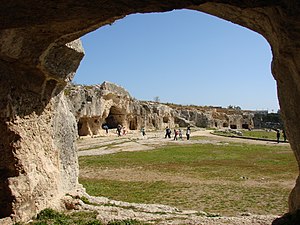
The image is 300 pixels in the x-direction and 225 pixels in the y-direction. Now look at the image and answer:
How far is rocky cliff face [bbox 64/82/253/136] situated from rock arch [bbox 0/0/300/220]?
9.38 m

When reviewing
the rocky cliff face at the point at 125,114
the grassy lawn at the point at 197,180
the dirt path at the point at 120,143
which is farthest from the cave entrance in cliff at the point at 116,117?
the grassy lawn at the point at 197,180

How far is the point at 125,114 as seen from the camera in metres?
48.3

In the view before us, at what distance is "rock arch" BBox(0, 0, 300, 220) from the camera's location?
16.1 ft

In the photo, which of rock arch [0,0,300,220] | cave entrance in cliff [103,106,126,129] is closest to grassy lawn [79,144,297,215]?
rock arch [0,0,300,220]

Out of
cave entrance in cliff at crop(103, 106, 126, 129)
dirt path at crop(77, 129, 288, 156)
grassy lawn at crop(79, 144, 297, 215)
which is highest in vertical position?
cave entrance in cliff at crop(103, 106, 126, 129)

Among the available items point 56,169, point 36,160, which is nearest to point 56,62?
point 36,160

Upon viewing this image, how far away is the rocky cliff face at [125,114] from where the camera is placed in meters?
34.7

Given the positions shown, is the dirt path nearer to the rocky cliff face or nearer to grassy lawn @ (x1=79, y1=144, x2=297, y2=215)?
the rocky cliff face

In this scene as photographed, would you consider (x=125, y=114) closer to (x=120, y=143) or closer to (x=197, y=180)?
(x=120, y=143)

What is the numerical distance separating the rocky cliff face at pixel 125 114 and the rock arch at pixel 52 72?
30.8 feet

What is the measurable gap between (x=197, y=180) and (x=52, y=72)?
9.30 metres

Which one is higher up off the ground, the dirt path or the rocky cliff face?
the rocky cliff face

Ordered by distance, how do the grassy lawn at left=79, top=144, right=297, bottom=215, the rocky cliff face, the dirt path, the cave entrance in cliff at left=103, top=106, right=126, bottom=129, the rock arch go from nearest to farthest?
the rock arch
the grassy lawn at left=79, top=144, right=297, bottom=215
the dirt path
the rocky cliff face
the cave entrance in cliff at left=103, top=106, right=126, bottom=129

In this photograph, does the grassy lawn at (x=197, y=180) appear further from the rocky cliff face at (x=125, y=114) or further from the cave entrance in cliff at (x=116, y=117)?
the cave entrance in cliff at (x=116, y=117)
